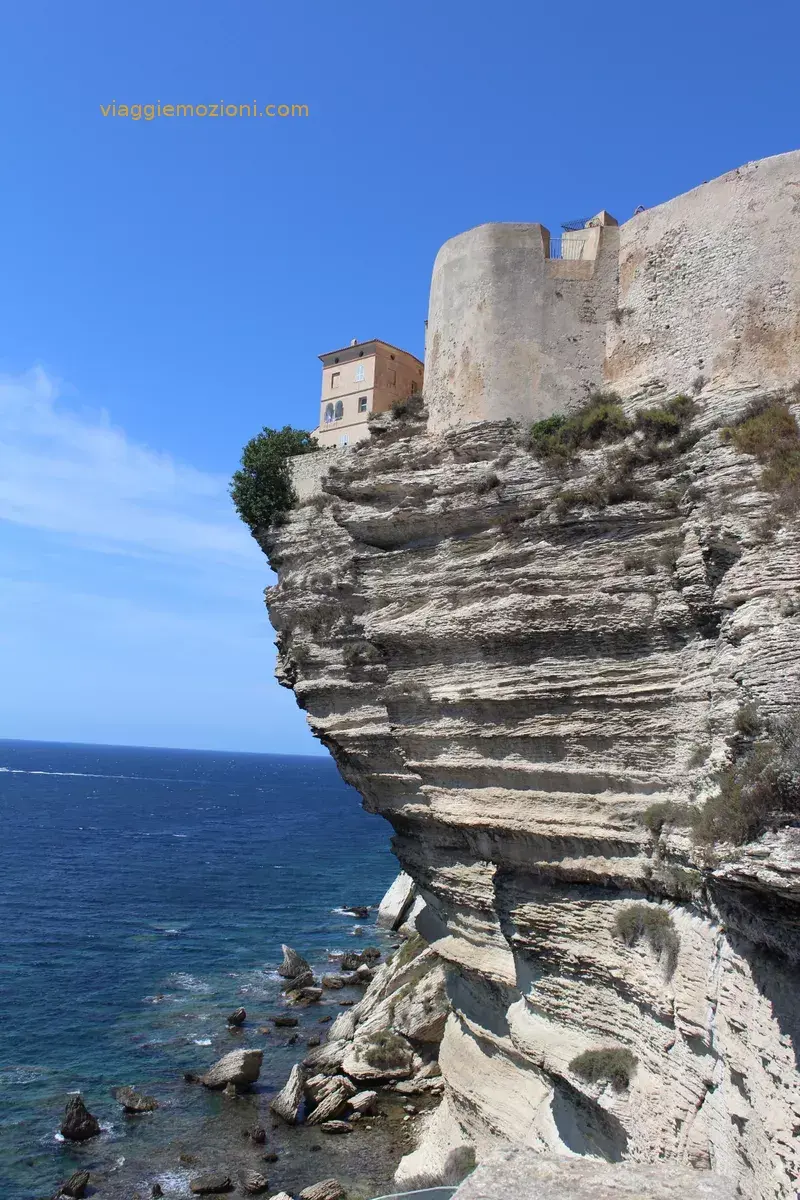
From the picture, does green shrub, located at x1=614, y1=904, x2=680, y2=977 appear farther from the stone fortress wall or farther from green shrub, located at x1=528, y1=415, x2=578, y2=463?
the stone fortress wall

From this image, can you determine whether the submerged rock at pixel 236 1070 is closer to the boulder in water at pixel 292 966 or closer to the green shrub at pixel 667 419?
the boulder in water at pixel 292 966

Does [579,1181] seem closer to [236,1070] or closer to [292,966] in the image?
[236,1070]

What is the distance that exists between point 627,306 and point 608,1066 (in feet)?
51.1

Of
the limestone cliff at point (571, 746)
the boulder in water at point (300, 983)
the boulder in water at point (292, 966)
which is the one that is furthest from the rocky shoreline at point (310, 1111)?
the boulder in water at point (292, 966)

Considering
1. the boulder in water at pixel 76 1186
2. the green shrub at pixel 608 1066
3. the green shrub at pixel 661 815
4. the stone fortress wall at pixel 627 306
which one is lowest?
the boulder in water at pixel 76 1186

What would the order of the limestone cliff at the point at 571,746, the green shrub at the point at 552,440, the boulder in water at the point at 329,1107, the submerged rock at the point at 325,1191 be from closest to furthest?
the limestone cliff at the point at 571,746, the green shrub at the point at 552,440, the submerged rock at the point at 325,1191, the boulder in water at the point at 329,1107

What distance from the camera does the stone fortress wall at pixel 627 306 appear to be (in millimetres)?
17266

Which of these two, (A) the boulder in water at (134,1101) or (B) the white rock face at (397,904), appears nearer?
(A) the boulder in water at (134,1101)

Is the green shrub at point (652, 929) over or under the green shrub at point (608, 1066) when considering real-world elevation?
over

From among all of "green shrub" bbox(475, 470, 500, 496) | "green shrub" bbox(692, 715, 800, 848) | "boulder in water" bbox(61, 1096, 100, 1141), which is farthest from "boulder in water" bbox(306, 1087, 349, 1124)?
"green shrub" bbox(475, 470, 500, 496)

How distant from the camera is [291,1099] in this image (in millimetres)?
27109

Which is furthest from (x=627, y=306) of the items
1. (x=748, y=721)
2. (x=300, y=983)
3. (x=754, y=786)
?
(x=300, y=983)

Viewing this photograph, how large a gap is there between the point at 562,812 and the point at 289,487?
12586 mm

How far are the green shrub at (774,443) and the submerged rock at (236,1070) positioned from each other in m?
25.5
